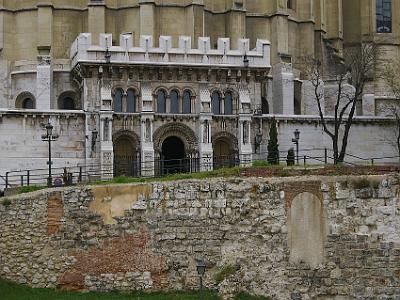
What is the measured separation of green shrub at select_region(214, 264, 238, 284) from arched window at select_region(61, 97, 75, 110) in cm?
2923

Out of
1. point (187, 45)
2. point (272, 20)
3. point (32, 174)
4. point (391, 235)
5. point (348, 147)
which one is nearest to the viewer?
point (391, 235)

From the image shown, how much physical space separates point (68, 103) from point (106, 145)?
8.98 metres

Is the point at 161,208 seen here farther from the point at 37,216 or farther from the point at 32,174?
the point at 32,174

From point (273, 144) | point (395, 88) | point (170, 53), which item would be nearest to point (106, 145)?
point (170, 53)

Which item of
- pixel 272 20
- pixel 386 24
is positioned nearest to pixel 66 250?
pixel 272 20

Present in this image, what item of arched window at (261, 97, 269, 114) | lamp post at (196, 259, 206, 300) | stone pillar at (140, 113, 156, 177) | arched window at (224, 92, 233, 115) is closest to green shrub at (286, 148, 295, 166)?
arched window at (224, 92, 233, 115)

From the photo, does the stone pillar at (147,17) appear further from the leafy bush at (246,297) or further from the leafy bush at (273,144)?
the leafy bush at (246,297)

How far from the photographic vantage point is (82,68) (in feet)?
187

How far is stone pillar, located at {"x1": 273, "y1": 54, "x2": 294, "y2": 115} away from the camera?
65575mm

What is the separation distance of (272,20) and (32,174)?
76.1 ft

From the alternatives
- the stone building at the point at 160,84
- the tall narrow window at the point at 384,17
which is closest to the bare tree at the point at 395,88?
the stone building at the point at 160,84

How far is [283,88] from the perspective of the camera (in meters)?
65.6

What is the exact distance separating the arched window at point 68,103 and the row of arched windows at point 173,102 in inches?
276

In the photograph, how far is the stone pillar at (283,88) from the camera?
215ft
